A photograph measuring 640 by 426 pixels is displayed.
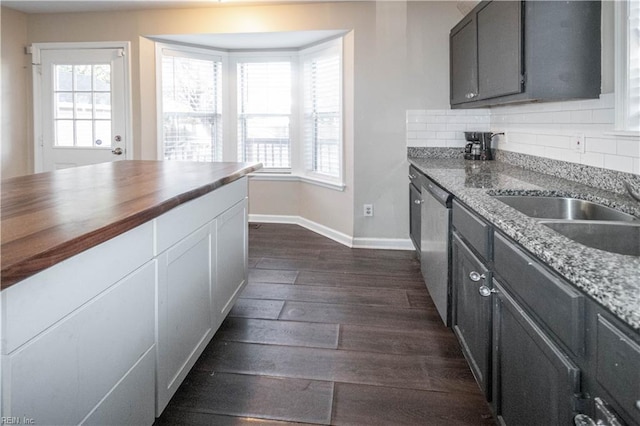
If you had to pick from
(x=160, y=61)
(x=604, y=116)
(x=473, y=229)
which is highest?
(x=160, y=61)

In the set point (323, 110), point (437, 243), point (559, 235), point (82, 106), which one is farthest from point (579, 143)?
point (82, 106)

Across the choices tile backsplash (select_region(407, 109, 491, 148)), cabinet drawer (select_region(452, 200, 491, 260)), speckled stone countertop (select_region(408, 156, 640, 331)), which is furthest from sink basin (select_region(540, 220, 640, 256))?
tile backsplash (select_region(407, 109, 491, 148))

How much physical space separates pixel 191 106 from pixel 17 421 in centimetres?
457

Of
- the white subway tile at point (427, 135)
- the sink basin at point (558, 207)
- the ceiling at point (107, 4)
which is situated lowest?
the sink basin at point (558, 207)

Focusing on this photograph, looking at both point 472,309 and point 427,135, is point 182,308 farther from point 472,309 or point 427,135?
point 427,135

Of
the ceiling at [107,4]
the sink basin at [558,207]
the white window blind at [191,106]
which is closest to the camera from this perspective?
the sink basin at [558,207]

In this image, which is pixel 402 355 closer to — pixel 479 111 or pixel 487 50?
pixel 487 50

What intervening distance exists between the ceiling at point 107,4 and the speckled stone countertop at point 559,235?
109 inches

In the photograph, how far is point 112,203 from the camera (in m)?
1.47

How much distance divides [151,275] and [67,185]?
0.70m

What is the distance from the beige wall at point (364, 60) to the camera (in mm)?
4133

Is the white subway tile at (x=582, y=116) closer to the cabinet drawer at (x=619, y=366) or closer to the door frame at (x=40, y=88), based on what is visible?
the cabinet drawer at (x=619, y=366)

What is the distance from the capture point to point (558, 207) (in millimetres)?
1938

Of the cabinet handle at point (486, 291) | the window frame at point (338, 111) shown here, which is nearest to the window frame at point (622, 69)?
the cabinet handle at point (486, 291)
